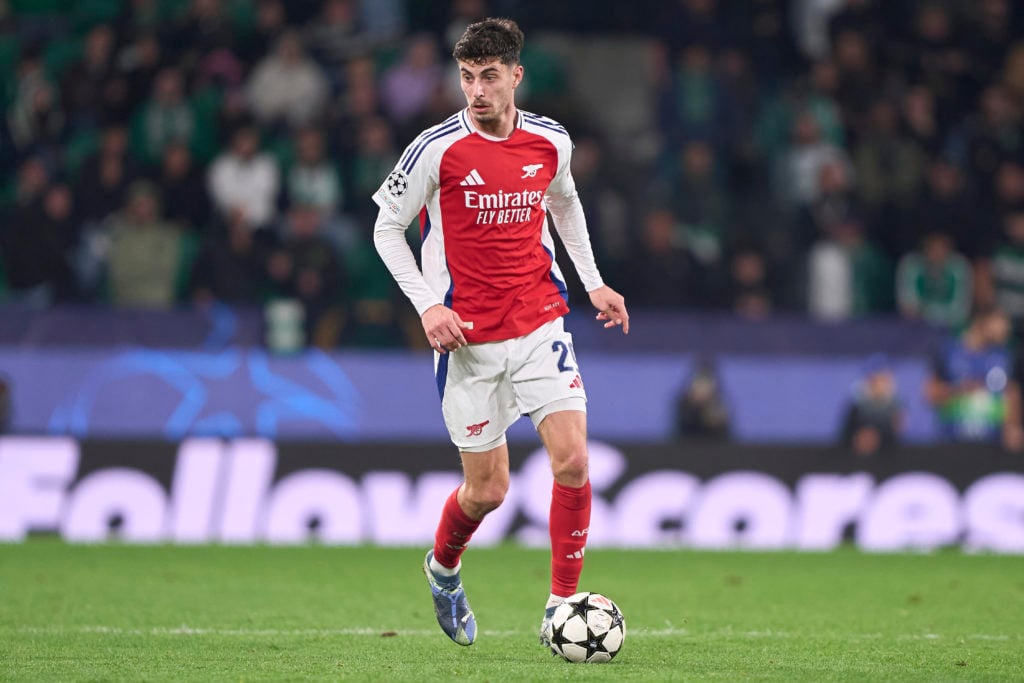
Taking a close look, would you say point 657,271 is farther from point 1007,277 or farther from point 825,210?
point 1007,277

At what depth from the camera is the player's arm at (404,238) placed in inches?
238

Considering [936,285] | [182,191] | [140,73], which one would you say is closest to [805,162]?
[936,285]

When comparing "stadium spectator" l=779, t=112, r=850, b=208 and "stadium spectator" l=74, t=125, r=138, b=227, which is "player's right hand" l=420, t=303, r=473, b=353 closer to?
"stadium spectator" l=74, t=125, r=138, b=227

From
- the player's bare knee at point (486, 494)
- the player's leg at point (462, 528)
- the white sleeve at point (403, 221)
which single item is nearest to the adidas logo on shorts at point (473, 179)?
the white sleeve at point (403, 221)

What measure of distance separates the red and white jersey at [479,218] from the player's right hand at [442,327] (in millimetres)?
81

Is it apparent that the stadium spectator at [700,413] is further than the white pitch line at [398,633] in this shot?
Yes

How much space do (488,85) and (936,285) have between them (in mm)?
9385

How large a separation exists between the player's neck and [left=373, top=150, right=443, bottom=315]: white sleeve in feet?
0.86

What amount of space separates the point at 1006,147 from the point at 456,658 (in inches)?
471

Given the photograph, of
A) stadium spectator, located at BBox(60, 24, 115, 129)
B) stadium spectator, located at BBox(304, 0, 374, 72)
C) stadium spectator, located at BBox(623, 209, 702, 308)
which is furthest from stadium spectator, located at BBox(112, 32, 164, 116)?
stadium spectator, located at BBox(623, 209, 702, 308)

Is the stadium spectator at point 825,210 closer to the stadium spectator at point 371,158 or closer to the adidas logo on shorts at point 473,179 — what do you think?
the stadium spectator at point 371,158

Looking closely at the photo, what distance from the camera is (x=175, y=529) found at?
11586 millimetres

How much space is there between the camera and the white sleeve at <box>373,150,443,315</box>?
6098 millimetres

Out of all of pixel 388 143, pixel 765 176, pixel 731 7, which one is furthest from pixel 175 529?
pixel 731 7
